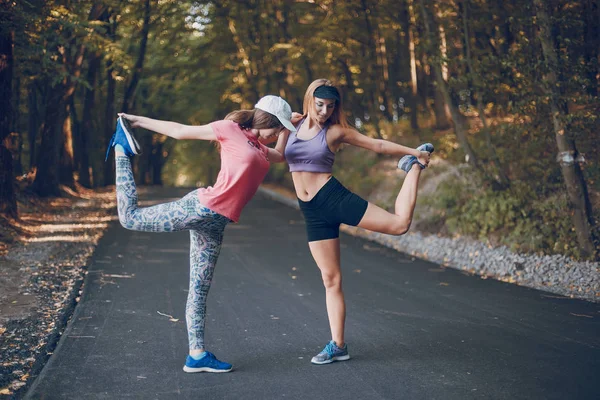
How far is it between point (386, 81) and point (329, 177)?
75.9ft

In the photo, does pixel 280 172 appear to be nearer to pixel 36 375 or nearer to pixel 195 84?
pixel 195 84

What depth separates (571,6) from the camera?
11953 mm

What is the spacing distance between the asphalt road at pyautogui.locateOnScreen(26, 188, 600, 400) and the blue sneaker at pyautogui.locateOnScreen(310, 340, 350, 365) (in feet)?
0.24

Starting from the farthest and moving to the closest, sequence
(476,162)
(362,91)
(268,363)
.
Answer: (362,91), (476,162), (268,363)

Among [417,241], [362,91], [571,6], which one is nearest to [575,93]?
[571,6]

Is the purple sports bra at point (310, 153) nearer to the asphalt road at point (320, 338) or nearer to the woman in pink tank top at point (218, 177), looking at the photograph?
the woman in pink tank top at point (218, 177)

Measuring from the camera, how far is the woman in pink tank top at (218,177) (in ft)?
17.6

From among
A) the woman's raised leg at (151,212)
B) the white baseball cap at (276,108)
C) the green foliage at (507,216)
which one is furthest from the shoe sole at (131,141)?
the green foliage at (507,216)

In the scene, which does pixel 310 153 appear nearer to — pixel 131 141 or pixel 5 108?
pixel 131 141

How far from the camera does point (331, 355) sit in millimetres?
5918

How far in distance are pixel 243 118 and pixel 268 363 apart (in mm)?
2045

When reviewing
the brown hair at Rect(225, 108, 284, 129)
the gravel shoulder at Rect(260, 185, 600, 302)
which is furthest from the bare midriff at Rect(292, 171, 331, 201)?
the gravel shoulder at Rect(260, 185, 600, 302)

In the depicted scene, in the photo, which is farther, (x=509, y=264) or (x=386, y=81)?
(x=386, y=81)

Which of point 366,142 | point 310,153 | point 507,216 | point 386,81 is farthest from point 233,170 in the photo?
point 386,81
